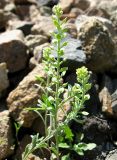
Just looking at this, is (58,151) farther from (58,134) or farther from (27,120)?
(27,120)

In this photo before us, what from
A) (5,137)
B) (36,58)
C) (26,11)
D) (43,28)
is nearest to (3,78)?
(36,58)

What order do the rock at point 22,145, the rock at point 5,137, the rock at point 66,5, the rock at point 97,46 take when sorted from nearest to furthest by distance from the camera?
the rock at point 5,137 → the rock at point 22,145 → the rock at point 97,46 → the rock at point 66,5

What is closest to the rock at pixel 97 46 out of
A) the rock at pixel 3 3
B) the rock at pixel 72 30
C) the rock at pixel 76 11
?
the rock at pixel 72 30

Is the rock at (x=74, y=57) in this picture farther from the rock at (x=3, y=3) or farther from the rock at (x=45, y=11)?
the rock at (x=3, y=3)

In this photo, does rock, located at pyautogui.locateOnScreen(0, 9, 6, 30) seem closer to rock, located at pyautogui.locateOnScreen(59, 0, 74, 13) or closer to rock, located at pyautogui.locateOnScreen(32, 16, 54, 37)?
rock, located at pyautogui.locateOnScreen(32, 16, 54, 37)

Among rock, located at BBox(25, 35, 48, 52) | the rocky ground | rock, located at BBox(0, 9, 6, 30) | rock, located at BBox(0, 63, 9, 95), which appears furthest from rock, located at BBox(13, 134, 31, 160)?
rock, located at BBox(0, 9, 6, 30)

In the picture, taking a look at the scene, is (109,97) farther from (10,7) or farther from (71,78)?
(10,7)

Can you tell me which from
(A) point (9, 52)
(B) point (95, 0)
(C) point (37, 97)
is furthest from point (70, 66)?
(B) point (95, 0)
